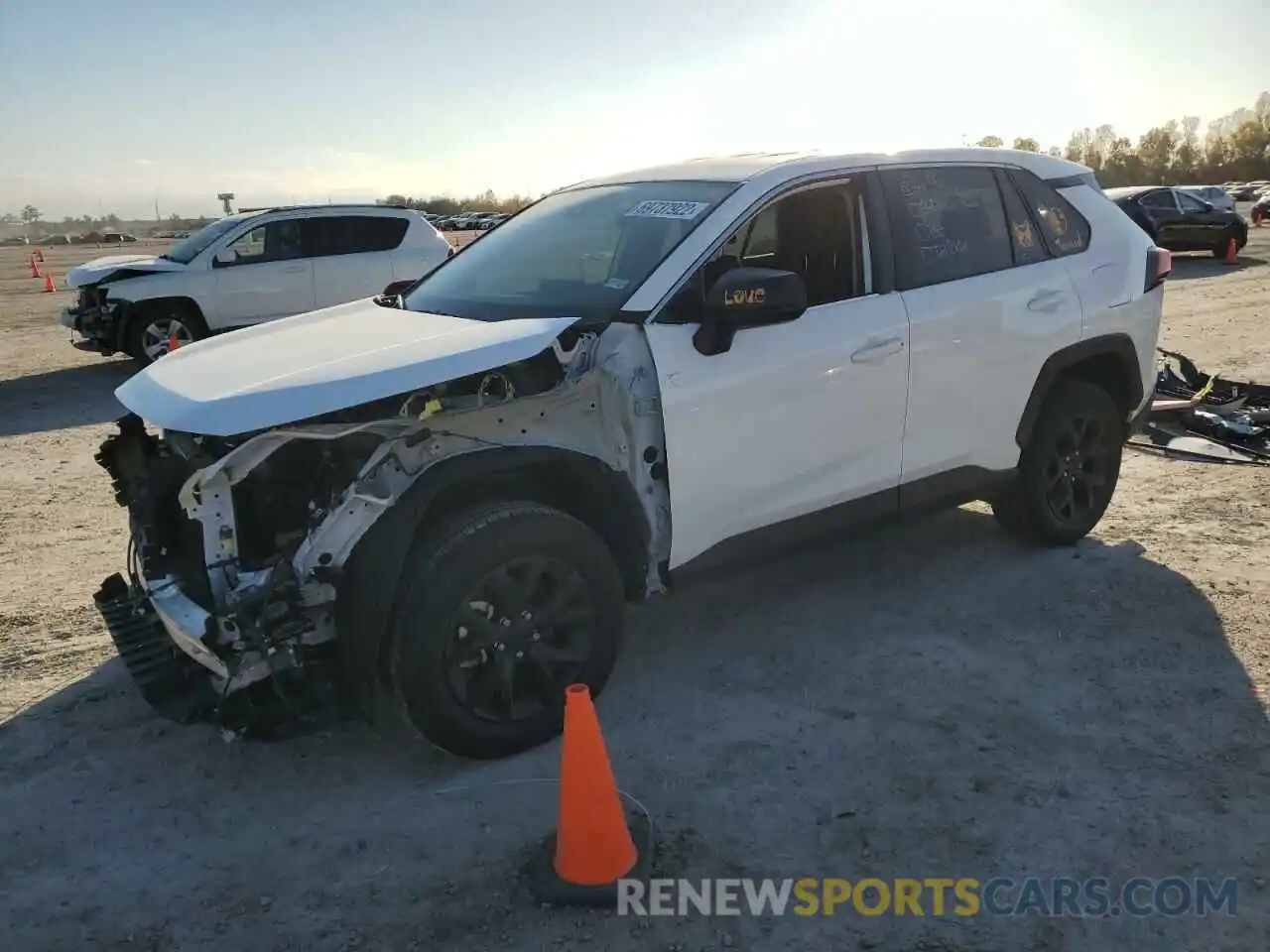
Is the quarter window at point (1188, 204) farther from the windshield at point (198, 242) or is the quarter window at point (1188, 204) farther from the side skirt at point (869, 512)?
the side skirt at point (869, 512)

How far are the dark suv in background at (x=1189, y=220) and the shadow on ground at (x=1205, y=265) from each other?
443 mm

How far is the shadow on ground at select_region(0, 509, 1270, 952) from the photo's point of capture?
2.77 metres

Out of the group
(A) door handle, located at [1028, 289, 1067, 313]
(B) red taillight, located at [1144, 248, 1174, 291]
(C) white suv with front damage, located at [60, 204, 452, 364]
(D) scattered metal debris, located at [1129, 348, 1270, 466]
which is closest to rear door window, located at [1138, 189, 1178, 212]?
(D) scattered metal debris, located at [1129, 348, 1270, 466]

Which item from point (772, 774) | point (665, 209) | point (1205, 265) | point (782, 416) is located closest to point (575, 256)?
point (665, 209)

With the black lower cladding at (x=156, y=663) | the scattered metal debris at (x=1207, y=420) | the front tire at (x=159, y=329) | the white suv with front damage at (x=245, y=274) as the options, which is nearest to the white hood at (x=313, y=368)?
the black lower cladding at (x=156, y=663)

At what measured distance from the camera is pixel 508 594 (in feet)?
11.3

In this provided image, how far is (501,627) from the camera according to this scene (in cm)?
343

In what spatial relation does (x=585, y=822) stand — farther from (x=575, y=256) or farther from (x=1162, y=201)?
(x=1162, y=201)

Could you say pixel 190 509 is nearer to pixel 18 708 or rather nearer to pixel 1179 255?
pixel 18 708

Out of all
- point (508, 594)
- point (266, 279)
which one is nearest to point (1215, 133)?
point (266, 279)

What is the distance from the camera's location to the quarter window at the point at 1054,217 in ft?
16.6

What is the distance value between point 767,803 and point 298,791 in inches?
61.7

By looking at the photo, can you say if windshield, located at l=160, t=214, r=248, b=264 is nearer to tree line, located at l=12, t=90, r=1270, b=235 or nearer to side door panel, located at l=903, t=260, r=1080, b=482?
side door panel, located at l=903, t=260, r=1080, b=482

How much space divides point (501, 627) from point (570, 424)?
755 mm
